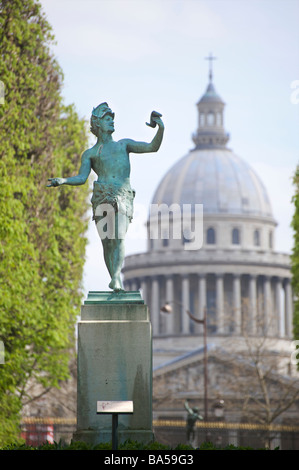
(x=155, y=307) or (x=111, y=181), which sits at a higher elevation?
(x=155, y=307)

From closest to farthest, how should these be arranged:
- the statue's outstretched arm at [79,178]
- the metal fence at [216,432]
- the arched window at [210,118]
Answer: the statue's outstretched arm at [79,178] → the metal fence at [216,432] → the arched window at [210,118]

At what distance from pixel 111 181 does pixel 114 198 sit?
1.23 feet

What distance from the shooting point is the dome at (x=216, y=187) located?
484 ft

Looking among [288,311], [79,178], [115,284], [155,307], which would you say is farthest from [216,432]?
[288,311]

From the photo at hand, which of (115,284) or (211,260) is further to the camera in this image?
(211,260)

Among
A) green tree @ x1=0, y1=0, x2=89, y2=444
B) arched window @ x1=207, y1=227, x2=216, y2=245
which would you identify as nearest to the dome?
arched window @ x1=207, y1=227, x2=216, y2=245

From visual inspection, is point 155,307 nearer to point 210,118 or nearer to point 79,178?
Result: point 210,118

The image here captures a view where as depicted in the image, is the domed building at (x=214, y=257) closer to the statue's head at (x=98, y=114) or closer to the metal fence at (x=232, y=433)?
the metal fence at (x=232, y=433)

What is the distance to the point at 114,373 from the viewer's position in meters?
17.9

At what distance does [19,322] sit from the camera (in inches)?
1323

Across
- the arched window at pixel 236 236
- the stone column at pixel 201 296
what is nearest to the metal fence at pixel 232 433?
the stone column at pixel 201 296

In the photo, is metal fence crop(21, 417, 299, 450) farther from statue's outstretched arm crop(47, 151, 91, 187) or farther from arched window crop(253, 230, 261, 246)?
arched window crop(253, 230, 261, 246)

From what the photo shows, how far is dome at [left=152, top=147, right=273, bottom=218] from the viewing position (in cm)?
14738

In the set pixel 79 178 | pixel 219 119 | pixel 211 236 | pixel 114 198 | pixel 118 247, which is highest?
pixel 219 119
